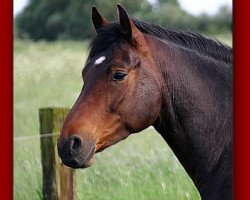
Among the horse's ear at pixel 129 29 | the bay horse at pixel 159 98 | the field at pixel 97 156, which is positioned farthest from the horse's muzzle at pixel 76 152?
the horse's ear at pixel 129 29

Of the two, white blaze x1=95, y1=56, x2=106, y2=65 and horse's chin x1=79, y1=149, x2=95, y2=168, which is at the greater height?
white blaze x1=95, y1=56, x2=106, y2=65

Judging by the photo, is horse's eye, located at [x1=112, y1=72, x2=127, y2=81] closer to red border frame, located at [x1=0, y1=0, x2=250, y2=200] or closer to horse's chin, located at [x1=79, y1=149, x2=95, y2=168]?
horse's chin, located at [x1=79, y1=149, x2=95, y2=168]

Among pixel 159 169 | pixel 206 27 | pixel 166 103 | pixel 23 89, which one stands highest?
pixel 206 27

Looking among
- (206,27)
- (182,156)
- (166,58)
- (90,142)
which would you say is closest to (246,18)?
(206,27)

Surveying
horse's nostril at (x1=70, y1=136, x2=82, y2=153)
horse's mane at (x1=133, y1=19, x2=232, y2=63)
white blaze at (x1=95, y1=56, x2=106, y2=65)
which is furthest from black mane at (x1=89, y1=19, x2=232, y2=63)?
horse's nostril at (x1=70, y1=136, x2=82, y2=153)

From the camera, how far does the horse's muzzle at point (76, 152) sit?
1451mm

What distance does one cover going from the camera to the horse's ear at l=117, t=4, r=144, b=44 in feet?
4.85

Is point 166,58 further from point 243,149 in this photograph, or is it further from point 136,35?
point 243,149

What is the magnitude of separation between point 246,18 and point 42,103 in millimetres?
552

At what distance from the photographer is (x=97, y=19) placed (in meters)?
1.57

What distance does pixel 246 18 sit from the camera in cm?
158

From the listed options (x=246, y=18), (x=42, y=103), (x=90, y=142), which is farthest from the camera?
(x=42, y=103)

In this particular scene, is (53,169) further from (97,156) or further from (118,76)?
(118,76)

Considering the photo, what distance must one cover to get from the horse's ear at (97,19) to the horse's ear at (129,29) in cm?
8
